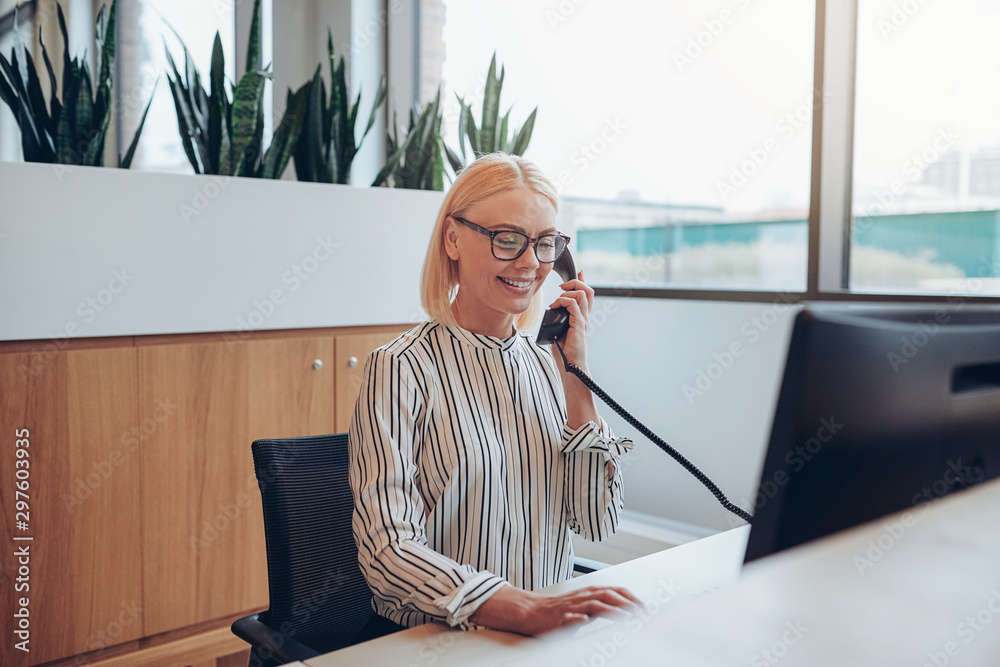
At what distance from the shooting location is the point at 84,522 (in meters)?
2.19

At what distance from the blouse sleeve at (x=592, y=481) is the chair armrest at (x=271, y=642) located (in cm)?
53

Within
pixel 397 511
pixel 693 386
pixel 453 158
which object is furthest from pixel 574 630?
pixel 693 386

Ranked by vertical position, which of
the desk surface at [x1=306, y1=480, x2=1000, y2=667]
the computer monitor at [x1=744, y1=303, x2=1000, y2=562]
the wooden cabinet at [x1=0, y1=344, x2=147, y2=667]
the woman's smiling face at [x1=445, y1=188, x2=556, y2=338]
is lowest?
the wooden cabinet at [x1=0, y1=344, x2=147, y2=667]

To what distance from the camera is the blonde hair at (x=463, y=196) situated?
150cm

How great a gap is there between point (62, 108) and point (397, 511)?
1805 mm

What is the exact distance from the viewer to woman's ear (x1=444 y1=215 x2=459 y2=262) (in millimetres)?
1530

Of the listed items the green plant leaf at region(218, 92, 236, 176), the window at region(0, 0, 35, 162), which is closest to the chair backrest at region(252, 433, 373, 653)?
the green plant leaf at region(218, 92, 236, 176)

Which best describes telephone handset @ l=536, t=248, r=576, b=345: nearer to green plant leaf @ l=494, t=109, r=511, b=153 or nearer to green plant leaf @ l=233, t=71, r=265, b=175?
green plant leaf @ l=233, t=71, r=265, b=175

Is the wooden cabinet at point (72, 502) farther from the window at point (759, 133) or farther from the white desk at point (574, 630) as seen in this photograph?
the window at point (759, 133)

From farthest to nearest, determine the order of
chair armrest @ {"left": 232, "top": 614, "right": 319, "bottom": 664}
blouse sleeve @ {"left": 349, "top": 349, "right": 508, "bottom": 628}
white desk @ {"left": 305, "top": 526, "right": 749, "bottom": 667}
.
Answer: chair armrest @ {"left": 232, "top": 614, "right": 319, "bottom": 664}, blouse sleeve @ {"left": 349, "top": 349, "right": 508, "bottom": 628}, white desk @ {"left": 305, "top": 526, "right": 749, "bottom": 667}

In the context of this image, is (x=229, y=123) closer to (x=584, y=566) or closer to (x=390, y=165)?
(x=390, y=165)

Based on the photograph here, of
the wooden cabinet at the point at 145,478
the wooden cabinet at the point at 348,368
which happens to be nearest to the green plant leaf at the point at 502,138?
the wooden cabinet at the point at 348,368

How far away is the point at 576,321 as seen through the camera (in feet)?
5.13

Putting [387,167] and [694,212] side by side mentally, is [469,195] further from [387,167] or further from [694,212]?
[694,212]
